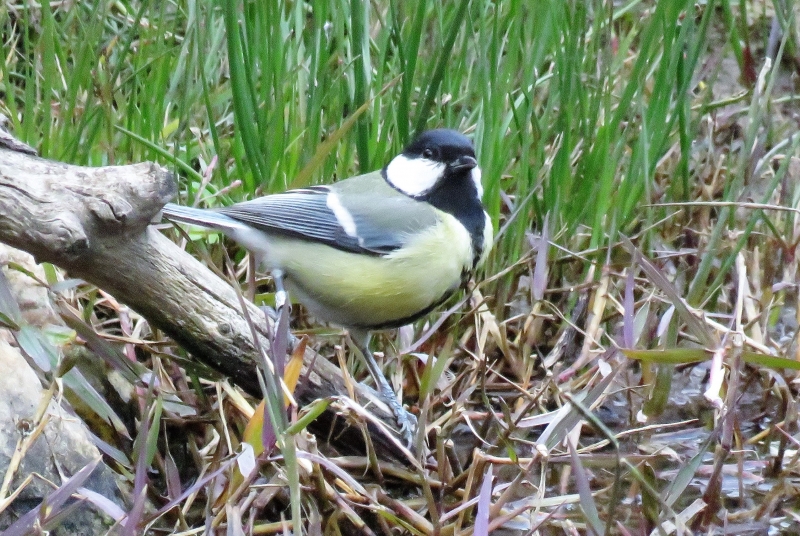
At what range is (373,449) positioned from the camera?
1.67 m

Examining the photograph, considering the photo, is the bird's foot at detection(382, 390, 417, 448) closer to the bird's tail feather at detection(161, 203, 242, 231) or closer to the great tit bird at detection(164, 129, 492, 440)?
the great tit bird at detection(164, 129, 492, 440)

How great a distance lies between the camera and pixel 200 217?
1.79m

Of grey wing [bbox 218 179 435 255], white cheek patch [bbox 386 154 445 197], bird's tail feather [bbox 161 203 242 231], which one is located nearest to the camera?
bird's tail feather [bbox 161 203 242 231]

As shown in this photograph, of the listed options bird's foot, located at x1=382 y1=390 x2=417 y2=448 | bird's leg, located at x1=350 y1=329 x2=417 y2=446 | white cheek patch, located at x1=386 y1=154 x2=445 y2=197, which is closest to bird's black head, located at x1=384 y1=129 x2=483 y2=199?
white cheek patch, located at x1=386 y1=154 x2=445 y2=197

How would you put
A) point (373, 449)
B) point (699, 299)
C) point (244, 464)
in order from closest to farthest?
point (244, 464) → point (373, 449) → point (699, 299)

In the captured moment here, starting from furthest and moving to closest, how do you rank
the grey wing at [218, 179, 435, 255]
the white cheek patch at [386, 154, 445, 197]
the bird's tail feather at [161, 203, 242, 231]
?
the white cheek patch at [386, 154, 445, 197]
the grey wing at [218, 179, 435, 255]
the bird's tail feather at [161, 203, 242, 231]

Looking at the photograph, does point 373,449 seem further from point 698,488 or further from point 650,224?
point 650,224

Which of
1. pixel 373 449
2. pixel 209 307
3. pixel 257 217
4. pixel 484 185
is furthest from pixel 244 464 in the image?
pixel 484 185

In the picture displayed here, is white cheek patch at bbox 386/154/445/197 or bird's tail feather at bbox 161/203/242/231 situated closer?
bird's tail feather at bbox 161/203/242/231

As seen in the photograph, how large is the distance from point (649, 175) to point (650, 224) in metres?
0.17

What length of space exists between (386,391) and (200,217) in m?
0.51

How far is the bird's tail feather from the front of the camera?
5.71ft

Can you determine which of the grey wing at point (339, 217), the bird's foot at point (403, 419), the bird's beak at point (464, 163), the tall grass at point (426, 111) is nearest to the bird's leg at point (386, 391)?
the bird's foot at point (403, 419)

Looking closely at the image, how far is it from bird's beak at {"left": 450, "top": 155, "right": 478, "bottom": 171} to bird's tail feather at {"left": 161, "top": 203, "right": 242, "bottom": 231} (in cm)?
47
